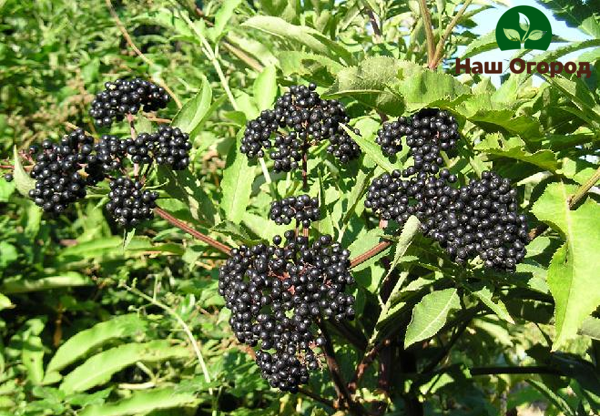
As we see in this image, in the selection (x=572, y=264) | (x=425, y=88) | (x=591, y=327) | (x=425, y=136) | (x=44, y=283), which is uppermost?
(x=425, y=88)

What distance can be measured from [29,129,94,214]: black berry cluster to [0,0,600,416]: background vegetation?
188 millimetres

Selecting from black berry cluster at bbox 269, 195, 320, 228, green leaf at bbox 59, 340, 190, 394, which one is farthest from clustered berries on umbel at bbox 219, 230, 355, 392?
green leaf at bbox 59, 340, 190, 394

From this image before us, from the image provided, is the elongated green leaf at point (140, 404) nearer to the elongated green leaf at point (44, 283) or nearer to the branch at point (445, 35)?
the elongated green leaf at point (44, 283)

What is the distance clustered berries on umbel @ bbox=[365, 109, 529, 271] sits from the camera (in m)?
1.17

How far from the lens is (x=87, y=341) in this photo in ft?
9.73

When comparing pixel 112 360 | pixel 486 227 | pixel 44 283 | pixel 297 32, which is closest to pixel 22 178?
pixel 297 32

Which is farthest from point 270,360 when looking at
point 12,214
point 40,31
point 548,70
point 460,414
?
point 40,31

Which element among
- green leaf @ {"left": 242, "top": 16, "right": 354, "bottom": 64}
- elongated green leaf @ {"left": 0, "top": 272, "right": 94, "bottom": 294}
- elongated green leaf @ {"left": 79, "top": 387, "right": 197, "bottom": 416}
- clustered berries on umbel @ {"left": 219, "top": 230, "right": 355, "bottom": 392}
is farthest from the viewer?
elongated green leaf @ {"left": 0, "top": 272, "right": 94, "bottom": 294}

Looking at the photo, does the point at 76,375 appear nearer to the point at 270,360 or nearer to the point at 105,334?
the point at 105,334

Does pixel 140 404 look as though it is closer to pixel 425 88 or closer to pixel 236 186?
pixel 236 186

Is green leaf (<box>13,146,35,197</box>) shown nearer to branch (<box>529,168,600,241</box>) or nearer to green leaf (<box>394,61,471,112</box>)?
green leaf (<box>394,61,471,112</box>)

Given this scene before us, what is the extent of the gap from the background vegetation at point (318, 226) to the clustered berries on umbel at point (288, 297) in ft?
0.35

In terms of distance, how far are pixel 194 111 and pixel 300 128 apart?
0.96ft

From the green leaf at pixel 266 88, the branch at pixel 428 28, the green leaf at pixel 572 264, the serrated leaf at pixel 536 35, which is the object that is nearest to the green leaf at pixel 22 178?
the green leaf at pixel 266 88
